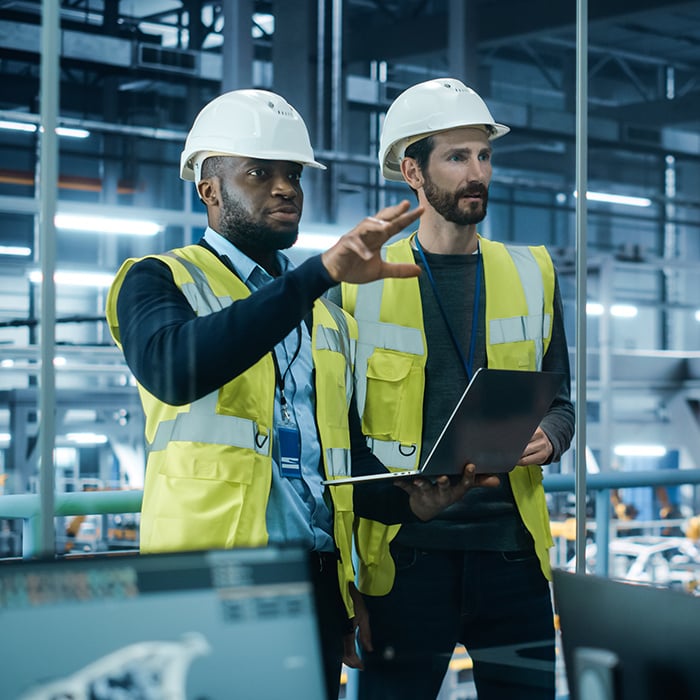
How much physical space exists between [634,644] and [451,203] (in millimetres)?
1332

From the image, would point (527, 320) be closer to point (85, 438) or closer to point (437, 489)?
point (437, 489)

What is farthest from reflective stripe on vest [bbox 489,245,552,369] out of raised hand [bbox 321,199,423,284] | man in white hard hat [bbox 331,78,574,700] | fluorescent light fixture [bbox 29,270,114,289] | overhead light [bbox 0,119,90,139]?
overhead light [bbox 0,119,90,139]

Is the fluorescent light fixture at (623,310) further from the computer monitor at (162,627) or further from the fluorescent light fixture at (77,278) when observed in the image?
the computer monitor at (162,627)

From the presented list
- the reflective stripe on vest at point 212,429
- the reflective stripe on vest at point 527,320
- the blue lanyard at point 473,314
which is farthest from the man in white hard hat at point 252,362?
the reflective stripe on vest at point 527,320

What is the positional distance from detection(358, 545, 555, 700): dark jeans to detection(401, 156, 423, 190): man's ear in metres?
0.73

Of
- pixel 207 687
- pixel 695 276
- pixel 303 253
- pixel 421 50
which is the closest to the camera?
pixel 207 687

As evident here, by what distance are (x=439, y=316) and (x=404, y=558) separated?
0.47m

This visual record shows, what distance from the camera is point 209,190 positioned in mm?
1763

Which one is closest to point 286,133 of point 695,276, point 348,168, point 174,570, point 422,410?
point 348,168

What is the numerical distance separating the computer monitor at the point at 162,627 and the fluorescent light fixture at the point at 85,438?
104 centimetres

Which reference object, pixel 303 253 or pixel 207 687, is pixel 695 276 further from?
pixel 207 687

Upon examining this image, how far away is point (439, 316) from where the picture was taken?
201cm

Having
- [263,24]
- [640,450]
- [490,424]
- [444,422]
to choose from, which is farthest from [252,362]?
[640,450]

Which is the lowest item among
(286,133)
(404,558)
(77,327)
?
(404,558)
